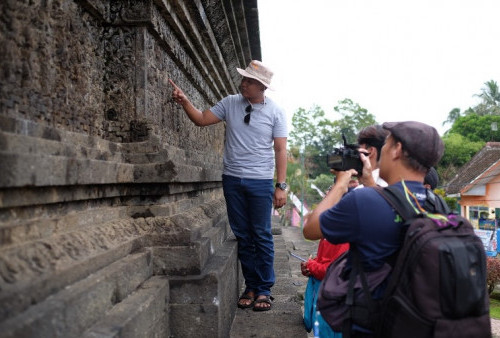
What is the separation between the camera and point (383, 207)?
5.99 feet

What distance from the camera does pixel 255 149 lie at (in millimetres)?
3348

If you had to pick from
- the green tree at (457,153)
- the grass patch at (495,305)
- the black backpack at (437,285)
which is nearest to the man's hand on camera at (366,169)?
the black backpack at (437,285)

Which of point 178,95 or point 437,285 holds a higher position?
point 178,95

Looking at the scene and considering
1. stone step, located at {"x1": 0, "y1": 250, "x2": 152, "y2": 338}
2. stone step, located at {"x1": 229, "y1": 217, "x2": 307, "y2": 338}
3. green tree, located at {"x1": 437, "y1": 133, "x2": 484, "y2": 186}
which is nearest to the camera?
Answer: stone step, located at {"x1": 0, "y1": 250, "x2": 152, "y2": 338}

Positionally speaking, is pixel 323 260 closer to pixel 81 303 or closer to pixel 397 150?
pixel 397 150

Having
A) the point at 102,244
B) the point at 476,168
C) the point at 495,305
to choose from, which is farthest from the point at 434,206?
the point at 476,168

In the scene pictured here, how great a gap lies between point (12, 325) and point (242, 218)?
7.30ft

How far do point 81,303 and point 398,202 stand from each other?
1.25 meters

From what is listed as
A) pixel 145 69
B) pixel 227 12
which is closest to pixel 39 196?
pixel 145 69

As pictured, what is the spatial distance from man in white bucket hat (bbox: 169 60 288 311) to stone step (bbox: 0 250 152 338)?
1089mm

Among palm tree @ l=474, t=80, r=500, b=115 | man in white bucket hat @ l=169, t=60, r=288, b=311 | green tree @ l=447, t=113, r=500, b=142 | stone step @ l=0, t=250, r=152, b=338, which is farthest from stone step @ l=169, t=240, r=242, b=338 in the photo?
palm tree @ l=474, t=80, r=500, b=115

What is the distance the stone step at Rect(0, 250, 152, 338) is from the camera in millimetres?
1336

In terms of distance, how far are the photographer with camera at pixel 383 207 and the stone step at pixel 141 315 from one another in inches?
33.0

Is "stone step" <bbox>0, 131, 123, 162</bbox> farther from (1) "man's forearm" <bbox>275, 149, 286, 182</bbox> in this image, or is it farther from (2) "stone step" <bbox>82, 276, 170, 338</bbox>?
(1) "man's forearm" <bbox>275, 149, 286, 182</bbox>
